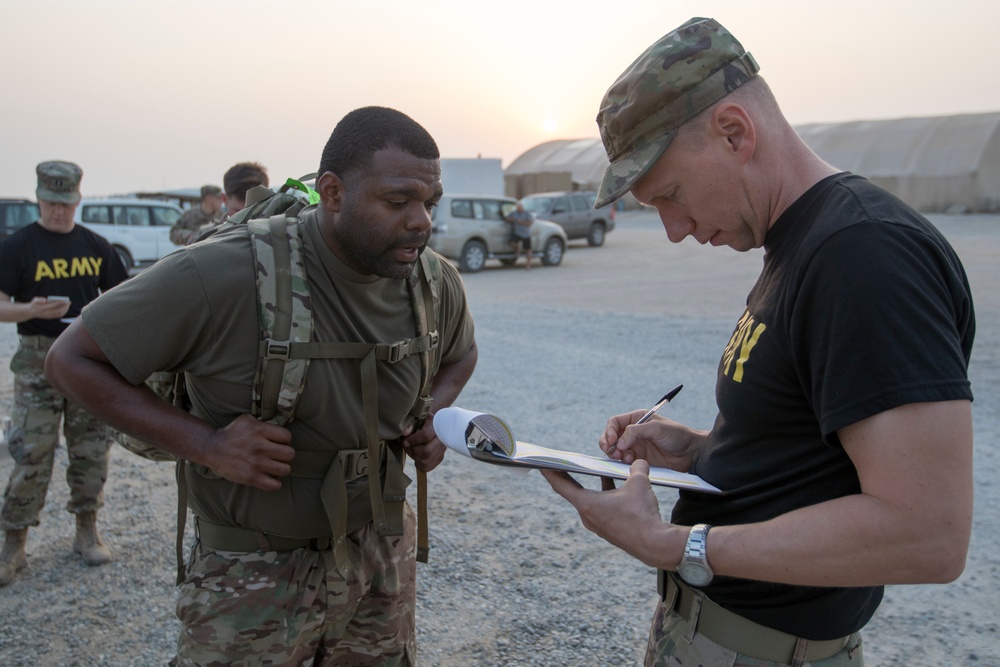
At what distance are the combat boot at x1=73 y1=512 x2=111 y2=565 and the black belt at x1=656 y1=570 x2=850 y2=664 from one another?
12.5 feet

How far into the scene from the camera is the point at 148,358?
202 centimetres

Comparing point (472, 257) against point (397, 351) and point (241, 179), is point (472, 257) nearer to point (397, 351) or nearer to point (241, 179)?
point (241, 179)

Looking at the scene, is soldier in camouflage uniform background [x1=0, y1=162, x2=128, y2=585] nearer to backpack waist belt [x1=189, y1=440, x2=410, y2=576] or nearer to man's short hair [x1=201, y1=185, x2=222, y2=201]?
backpack waist belt [x1=189, y1=440, x2=410, y2=576]

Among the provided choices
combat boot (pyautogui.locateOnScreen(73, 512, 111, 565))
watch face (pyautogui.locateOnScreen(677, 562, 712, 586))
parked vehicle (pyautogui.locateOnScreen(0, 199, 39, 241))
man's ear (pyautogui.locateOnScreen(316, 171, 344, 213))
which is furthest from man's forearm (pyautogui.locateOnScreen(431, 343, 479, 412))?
parked vehicle (pyautogui.locateOnScreen(0, 199, 39, 241))

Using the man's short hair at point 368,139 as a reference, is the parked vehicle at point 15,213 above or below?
below

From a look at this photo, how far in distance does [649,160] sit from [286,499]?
4.39 feet

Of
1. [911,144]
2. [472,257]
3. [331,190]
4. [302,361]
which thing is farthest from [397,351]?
[911,144]

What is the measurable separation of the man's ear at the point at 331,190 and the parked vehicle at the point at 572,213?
22.2m

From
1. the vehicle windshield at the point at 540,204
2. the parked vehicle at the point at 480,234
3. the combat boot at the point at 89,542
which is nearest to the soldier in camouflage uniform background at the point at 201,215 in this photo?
the combat boot at the point at 89,542

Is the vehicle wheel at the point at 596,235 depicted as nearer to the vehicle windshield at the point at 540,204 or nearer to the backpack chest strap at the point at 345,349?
the vehicle windshield at the point at 540,204

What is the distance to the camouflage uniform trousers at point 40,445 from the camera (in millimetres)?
4523

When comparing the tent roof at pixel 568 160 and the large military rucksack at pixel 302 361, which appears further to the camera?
the tent roof at pixel 568 160

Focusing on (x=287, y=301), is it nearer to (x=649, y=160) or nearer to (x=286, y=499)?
(x=286, y=499)

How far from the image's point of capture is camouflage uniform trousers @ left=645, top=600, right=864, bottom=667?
1.72 m
